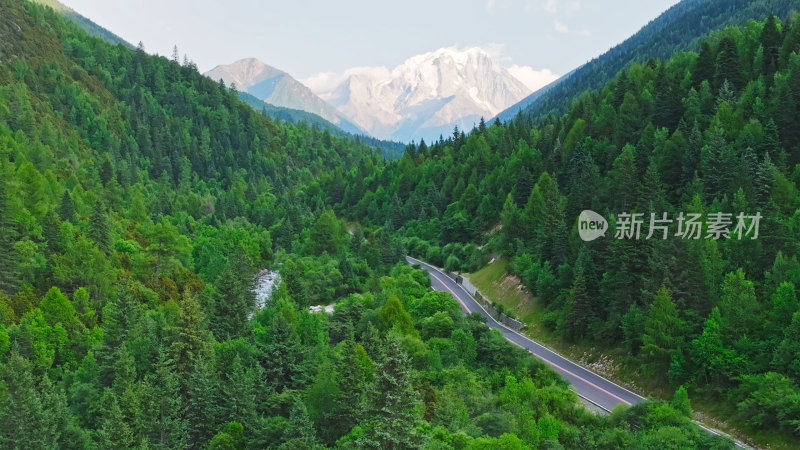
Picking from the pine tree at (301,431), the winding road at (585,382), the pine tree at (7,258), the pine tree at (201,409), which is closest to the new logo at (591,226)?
the winding road at (585,382)

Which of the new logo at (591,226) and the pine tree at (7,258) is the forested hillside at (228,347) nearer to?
the pine tree at (7,258)

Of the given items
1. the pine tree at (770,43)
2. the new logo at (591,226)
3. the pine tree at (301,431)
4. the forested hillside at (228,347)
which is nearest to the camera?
the forested hillside at (228,347)

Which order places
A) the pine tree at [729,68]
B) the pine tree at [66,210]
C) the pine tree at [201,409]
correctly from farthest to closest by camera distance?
1. the pine tree at [729,68]
2. the pine tree at [66,210]
3. the pine tree at [201,409]

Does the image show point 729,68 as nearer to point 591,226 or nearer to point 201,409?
point 591,226

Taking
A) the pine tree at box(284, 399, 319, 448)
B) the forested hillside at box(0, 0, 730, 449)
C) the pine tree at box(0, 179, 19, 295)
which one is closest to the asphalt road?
the forested hillside at box(0, 0, 730, 449)

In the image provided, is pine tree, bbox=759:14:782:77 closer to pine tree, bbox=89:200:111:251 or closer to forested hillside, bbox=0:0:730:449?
forested hillside, bbox=0:0:730:449

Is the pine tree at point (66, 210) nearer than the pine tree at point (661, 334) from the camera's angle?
No

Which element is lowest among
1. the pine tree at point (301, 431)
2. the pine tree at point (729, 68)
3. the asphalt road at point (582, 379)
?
the pine tree at point (301, 431)
